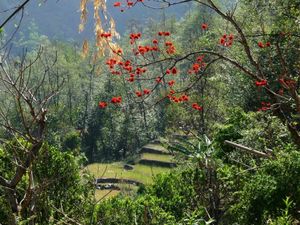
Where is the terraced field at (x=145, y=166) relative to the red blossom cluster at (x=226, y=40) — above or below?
below

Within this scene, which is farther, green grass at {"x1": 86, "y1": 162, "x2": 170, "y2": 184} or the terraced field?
the terraced field

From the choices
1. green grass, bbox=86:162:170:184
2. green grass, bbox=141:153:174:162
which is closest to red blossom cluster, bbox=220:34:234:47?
green grass, bbox=86:162:170:184

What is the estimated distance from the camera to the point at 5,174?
32.9 feet

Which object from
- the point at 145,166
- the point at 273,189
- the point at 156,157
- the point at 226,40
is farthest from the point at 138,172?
the point at 273,189

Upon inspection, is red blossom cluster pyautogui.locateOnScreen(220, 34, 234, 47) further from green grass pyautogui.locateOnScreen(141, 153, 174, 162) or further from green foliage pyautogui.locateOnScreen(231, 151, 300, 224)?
green grass pyautogui.locateOnScreen(141, 153, 174, 162)

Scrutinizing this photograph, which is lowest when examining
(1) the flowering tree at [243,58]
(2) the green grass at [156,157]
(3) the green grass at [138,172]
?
(3) the green grass at [138,172]

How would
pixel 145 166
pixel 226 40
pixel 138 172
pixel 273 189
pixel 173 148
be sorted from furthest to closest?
pixel 145 166 < pixel 138 172 < pixel 173 148 < pixel 226 40 < pixel 273 189

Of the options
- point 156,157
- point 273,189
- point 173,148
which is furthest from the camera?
point 156,157

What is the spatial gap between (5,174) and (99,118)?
42.5 metres

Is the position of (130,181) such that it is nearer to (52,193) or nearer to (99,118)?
(99,118)

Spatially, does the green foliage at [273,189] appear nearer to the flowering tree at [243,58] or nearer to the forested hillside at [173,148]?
the forested hillside at [173,148]

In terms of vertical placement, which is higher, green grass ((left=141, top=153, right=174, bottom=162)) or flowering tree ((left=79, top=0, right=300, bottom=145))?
flowering tree ((left=79, top=0, right=300, bottom=145))

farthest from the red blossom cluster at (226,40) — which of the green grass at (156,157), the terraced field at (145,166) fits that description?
the green grass at (156,157)

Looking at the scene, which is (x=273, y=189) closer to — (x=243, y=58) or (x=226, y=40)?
(x=226, y=40)
